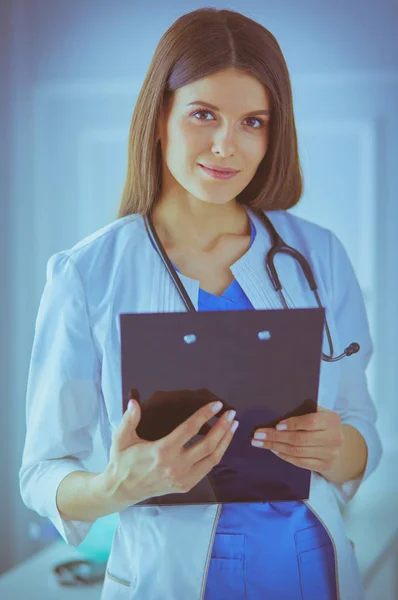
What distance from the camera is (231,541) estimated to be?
86 centimetres

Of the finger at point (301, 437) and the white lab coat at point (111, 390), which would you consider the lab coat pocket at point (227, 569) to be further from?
the finger at point (301, 437)

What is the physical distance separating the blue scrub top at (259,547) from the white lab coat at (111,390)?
16 millimetres

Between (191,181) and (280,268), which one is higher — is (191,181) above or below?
above

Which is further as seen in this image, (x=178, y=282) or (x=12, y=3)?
(x=12, y=3)

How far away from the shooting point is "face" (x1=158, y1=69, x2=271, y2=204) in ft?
2.77

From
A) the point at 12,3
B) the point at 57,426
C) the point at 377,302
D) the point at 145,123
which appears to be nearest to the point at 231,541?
the point at 57,426

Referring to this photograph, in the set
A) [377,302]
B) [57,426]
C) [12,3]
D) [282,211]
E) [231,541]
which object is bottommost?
[231,541]

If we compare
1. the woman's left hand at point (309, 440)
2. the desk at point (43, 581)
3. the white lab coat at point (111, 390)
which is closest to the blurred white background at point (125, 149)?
the desk at point (43, 581)

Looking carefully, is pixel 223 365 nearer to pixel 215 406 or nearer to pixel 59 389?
pixel 215 406

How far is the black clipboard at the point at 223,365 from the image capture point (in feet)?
2.44

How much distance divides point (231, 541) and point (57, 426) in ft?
0.83

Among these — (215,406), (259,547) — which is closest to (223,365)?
(215,406)

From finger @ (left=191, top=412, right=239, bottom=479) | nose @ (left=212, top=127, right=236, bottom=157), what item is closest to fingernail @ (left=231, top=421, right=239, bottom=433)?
finger @ (left=191, top=412, right=239, bottom=479)

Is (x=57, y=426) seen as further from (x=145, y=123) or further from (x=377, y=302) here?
(x=377, y=302)
